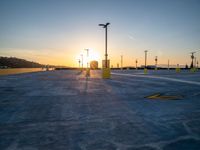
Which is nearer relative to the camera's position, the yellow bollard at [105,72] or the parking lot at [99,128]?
the parking lot at [99,128]

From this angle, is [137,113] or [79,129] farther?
[137,113]

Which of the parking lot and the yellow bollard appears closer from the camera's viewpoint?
the parking lot

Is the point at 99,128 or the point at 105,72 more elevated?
the point at 105,72

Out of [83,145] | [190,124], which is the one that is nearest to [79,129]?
[83,145]

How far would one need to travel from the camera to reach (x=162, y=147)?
3.77 metres

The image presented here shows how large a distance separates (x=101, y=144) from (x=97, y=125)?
1.28m

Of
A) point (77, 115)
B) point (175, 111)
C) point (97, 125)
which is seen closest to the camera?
point (97, 125)

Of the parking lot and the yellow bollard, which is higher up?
the yellow bollard

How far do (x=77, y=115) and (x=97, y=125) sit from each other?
1.26m

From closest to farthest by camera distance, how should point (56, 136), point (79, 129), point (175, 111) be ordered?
point (56, 136)
point (79, 129)
point (175, 111)

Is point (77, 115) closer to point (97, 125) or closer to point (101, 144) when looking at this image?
point (97, 125)

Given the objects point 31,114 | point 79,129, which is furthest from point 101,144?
Result: point 31,114

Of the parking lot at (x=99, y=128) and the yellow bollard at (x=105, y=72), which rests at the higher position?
the yellow bollard at (x=105, y=72)

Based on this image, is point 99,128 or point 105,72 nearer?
point 99,128
